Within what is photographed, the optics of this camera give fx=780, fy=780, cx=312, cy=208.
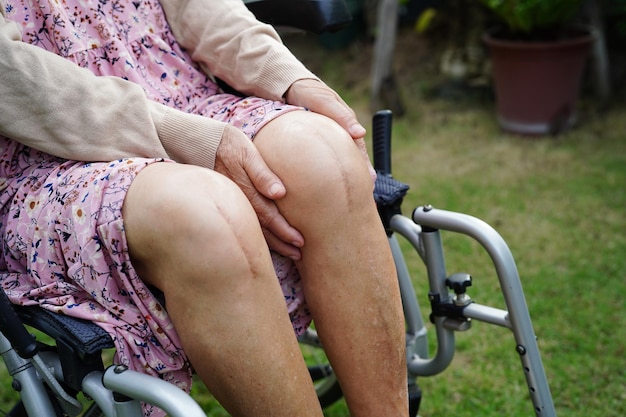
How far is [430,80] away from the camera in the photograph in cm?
450

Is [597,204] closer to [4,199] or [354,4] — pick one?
[4,199]

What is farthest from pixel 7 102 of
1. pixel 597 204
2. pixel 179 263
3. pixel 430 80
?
Result: pixel 430 80

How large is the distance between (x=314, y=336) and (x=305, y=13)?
648mm

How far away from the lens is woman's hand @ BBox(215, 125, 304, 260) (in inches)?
A: 46.2

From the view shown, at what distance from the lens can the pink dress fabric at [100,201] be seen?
1.08m

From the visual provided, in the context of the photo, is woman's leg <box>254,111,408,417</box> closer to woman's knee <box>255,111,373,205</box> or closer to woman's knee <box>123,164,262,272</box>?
woman's knee <box>255,111,373,205</box>

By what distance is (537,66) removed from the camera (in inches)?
141

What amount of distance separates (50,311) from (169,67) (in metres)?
0.57

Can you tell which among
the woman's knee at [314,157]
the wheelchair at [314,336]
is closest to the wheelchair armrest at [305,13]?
the wheelchair at [314,336]

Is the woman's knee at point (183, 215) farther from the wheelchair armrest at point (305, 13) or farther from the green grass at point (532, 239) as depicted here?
the green grass at point (532, 239)

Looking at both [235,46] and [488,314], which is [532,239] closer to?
[488,314]

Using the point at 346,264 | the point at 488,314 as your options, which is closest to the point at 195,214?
the point at 346,264

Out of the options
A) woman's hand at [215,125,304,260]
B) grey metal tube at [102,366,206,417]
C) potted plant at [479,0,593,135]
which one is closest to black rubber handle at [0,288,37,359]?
grey metal tube at [102,366,206,417]

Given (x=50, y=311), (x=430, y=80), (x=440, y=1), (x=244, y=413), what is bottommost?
(x=430, y=80)
